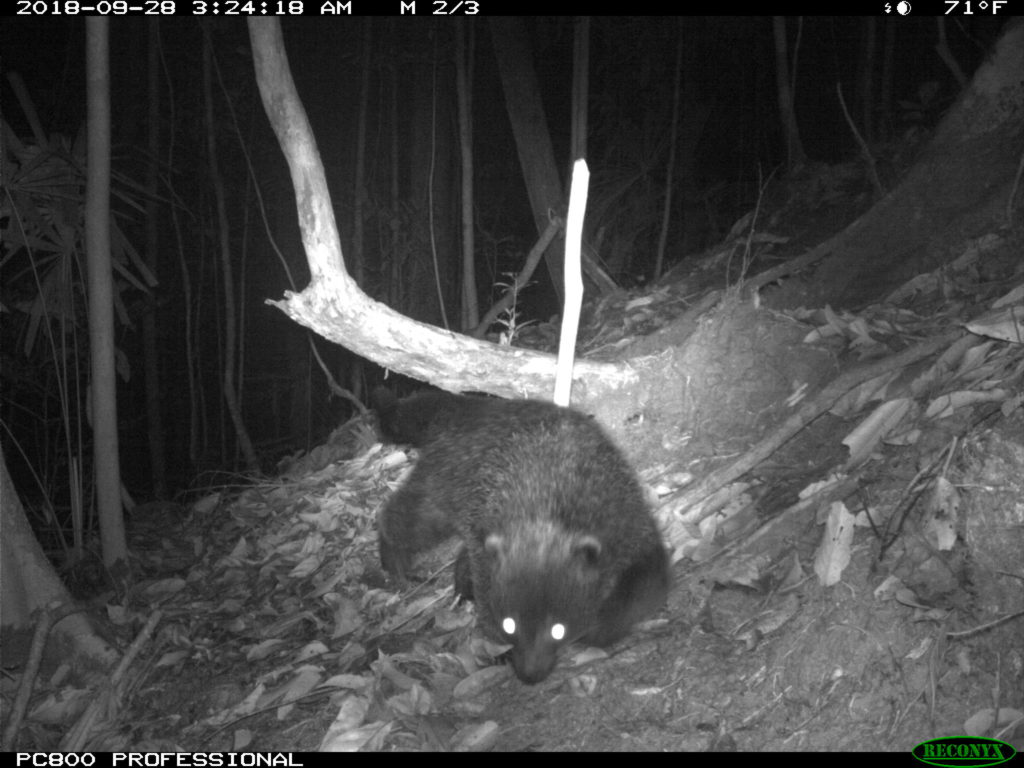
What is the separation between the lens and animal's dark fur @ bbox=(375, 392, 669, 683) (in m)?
4.02

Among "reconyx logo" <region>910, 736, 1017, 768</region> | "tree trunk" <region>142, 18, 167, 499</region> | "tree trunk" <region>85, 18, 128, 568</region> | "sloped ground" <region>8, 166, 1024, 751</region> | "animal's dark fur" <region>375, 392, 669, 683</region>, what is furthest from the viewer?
"tree trunk" <region>142, 18, 167, 499</region>

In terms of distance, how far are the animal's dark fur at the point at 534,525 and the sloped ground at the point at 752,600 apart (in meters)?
0.17

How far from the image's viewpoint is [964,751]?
2.85 m

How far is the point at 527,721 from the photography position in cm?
353

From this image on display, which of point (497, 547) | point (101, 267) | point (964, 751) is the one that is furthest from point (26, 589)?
point (964, 751)

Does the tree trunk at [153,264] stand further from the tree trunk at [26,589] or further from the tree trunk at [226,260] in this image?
A: the tree trunk at [26,589]

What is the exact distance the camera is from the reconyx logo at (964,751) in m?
2.80

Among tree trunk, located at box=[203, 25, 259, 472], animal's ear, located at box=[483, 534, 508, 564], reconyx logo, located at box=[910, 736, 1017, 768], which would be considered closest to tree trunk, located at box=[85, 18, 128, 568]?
animal's ear, located at box=[483, 534, 508, 564]

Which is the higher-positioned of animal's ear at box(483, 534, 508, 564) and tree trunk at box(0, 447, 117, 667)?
animal's ear at box(483, 534, 508, 564)

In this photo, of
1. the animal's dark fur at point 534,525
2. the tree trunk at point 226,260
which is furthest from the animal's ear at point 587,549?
the tree trunk at point 226,260

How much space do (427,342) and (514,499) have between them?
1350mm

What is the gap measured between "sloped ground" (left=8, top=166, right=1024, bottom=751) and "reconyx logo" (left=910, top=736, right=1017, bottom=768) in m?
0.04

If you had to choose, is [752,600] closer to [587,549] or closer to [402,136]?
[587,549]

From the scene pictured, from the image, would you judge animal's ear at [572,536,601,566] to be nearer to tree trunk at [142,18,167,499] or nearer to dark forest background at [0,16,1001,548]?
dark forest background at [0,16,1001,548]
